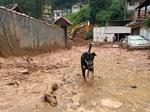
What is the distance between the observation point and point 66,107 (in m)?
3.82

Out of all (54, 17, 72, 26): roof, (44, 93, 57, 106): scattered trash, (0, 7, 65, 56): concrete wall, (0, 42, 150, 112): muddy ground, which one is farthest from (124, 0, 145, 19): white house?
(44, 93, 57, 106): scattered trash

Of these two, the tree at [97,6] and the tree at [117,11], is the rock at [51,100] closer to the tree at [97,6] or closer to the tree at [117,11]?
the tree at [117,11]

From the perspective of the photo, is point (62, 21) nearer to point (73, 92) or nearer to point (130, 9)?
point (73, 92)

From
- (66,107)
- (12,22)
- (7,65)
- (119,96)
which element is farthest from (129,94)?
(12,22)

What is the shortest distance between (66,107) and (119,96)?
1486mm

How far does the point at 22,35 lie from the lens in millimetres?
9320

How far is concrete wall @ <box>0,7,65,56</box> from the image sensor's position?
778 cm

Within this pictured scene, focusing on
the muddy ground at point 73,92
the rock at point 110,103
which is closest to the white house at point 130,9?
the muddy ground at point 73,92

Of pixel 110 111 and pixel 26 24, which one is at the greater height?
pixel 26 24

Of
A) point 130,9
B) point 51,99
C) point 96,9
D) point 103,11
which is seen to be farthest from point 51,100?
point 130,9

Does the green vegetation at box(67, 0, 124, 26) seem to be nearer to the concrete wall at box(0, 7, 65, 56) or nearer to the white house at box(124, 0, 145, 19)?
the white house at box(124, 0, 145, 19)

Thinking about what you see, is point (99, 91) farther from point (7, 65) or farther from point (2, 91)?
point (7, 65)

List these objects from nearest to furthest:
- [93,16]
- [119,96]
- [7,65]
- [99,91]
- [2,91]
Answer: [2,91] < [119,96] < [99,91] < [7,65] < [93,16]

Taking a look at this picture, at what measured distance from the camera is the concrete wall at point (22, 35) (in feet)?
25.5
